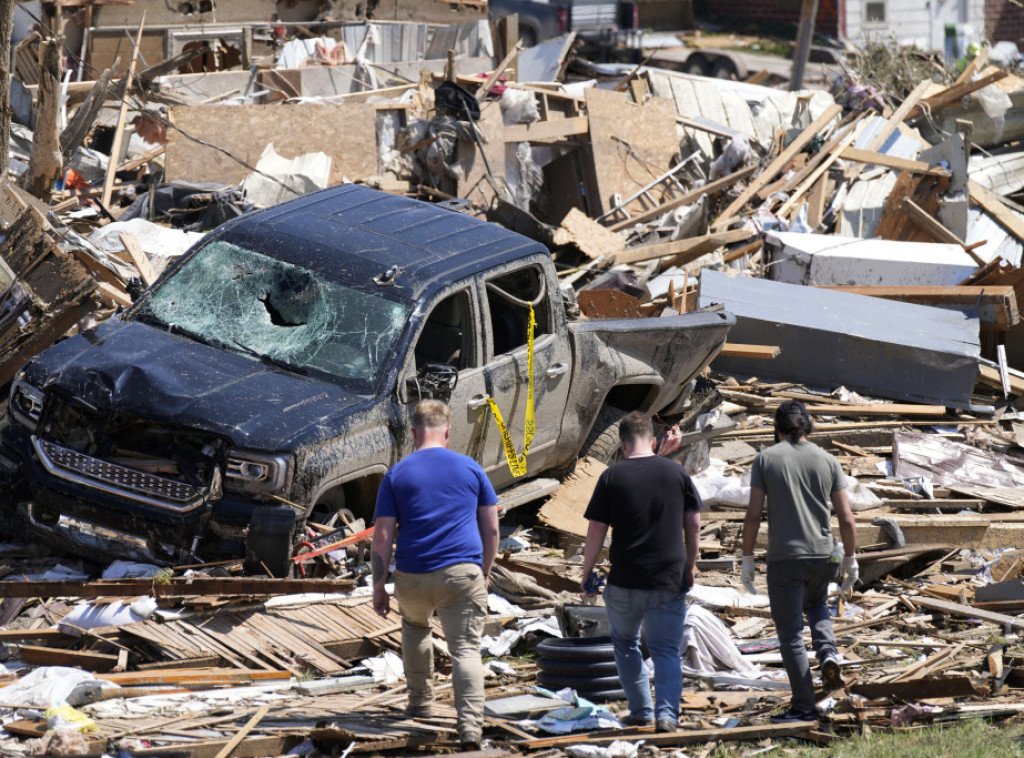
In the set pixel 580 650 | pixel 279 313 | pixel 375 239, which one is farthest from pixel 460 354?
pixel 580 650

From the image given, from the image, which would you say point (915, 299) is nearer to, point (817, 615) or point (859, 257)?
point (859, 257)

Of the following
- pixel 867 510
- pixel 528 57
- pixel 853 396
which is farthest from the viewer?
pixel 528 57

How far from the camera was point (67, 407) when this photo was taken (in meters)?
7.27

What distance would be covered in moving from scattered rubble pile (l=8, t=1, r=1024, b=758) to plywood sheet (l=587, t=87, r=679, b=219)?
0.13 feet

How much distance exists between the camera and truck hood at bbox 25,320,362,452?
6984 millimetres

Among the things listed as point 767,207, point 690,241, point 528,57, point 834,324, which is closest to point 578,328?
point 834,324

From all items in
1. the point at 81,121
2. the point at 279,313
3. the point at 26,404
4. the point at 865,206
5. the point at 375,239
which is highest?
the point at 81,121

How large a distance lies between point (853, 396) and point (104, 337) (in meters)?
7.42

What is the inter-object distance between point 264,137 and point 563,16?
73.5 ft

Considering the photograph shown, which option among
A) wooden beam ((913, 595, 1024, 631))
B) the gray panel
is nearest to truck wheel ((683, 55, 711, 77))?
the gray panel

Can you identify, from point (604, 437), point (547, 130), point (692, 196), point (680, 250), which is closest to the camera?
point (604, 437)

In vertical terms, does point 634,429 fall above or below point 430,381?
above

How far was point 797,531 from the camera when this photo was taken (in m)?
6.34

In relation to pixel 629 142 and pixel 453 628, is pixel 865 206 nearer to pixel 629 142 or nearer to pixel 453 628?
pixel 629 142
